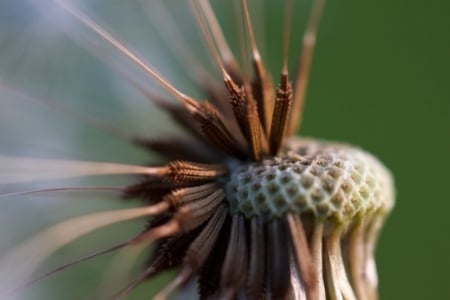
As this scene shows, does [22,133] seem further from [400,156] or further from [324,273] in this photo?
[400,156]

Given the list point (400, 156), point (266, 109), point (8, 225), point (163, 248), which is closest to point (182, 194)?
point (163, 248)

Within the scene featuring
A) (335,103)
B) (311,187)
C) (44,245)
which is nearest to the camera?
(311,187)

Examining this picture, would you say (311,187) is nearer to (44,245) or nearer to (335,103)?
(44,245)

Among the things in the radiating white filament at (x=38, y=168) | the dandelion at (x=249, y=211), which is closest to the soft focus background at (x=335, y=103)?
the radiating white filament at (x=38, y=168)

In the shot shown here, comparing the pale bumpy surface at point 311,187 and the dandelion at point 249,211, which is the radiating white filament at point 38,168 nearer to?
the dandelion at point 249,211

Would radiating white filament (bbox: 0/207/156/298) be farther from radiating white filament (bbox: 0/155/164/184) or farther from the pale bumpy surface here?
the pale bumpy surface

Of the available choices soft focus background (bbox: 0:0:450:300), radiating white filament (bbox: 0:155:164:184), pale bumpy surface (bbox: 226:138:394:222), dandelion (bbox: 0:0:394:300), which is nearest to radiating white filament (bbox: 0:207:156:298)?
dandelion (bbox: 0:0:394:300)

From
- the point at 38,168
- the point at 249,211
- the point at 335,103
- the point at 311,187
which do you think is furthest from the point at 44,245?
the point at 335,103
